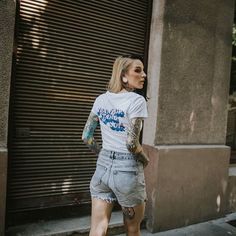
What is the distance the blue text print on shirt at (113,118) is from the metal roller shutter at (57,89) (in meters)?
1.47

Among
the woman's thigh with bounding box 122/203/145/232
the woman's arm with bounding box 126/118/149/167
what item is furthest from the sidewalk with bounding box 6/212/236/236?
the woman's arm with bounding box 126/118/149/167

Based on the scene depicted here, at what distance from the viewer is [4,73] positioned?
3.80m

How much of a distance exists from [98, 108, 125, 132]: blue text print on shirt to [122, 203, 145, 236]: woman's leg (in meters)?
0.63

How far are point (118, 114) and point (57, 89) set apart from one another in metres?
1.66

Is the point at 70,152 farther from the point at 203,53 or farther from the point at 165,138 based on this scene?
the point at 203,53

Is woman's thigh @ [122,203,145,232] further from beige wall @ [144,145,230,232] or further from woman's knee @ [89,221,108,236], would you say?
beige wall @ [144,145,230,232]

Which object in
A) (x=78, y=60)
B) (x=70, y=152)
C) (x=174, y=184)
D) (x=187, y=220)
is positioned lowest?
(x=187, y=220)

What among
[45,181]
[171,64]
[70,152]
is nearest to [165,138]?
[171,64]

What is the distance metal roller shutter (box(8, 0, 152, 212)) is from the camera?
4.15 m

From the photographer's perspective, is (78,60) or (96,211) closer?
(96,211)

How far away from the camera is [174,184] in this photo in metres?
5.12

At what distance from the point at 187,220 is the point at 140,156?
2.75 metres

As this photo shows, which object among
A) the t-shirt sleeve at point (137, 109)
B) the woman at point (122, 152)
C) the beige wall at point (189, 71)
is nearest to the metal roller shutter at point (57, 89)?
the beige wall at point (189, 71)

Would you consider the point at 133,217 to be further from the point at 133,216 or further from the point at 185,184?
the point at 185,184
